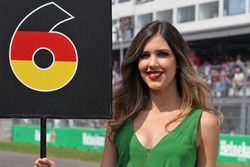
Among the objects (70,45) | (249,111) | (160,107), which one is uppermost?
(70,45)

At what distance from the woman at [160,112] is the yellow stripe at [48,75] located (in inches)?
11.2

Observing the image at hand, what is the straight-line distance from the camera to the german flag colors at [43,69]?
3178 mm

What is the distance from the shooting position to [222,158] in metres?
17.9

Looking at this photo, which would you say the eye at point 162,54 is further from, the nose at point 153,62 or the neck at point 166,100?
the neck at point 166,100

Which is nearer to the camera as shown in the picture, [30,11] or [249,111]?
[30,11]

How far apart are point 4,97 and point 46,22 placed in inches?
17.1

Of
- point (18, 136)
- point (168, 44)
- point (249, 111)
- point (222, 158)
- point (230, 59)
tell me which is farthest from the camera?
point (230, 59)

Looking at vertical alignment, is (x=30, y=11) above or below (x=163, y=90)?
above

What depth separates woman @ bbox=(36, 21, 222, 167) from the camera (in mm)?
2953

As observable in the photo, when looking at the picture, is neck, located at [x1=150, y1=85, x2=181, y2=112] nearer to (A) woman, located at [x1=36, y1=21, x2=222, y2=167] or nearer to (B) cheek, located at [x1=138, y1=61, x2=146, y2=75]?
(A) woman, located at [x1=36, y1=21, x2=222, y2=167]

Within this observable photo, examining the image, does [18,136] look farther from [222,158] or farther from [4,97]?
[4,97]

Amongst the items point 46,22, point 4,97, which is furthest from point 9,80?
point 46,22

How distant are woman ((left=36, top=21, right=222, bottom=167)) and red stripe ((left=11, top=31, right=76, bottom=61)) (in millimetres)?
322

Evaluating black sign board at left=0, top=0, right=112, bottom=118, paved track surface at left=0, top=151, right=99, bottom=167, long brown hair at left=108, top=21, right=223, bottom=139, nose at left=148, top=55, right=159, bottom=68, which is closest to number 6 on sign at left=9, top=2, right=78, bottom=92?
black sign board at left=0, top=0, right=112, bottom=118
